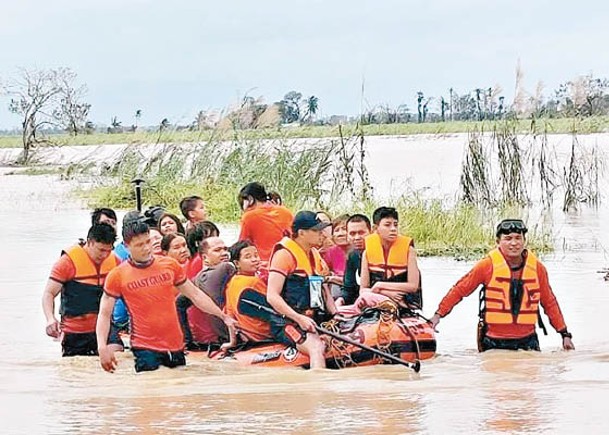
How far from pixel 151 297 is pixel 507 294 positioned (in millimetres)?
2503

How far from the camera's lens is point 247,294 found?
983 cm

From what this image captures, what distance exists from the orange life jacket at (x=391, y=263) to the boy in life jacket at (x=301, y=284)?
2.25 feet

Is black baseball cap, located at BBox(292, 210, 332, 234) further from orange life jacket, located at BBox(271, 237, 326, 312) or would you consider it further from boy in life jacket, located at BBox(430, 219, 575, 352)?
boy in life jacket, located at BBox(430, 219, 575, 352)

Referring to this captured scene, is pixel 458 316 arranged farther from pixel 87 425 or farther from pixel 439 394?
pixel 87 425

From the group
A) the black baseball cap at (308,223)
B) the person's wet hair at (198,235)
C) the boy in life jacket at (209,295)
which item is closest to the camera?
the black baseball cap at (308,223)

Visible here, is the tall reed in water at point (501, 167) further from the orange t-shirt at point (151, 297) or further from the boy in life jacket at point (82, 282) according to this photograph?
the orange t-shirt at point (151, 297)

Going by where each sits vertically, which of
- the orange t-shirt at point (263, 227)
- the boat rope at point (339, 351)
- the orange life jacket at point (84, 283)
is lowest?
the boat rope at point (339, 351)

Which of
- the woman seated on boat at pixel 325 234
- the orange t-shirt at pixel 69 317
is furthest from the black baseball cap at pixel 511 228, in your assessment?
the orange t-shirt at pixel 69 317

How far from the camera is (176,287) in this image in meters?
9.02

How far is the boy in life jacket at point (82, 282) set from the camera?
31.0ft

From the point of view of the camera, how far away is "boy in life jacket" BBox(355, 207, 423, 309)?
10.2m

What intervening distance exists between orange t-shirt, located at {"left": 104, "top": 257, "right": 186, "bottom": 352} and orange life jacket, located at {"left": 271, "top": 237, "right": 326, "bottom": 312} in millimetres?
860

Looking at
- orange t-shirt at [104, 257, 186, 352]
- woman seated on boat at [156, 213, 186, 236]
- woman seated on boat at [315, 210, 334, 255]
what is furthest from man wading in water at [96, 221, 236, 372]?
woman seated on boat at [156, 213, 186, 236]

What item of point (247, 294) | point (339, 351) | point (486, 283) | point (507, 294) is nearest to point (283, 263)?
point (247, 294)
